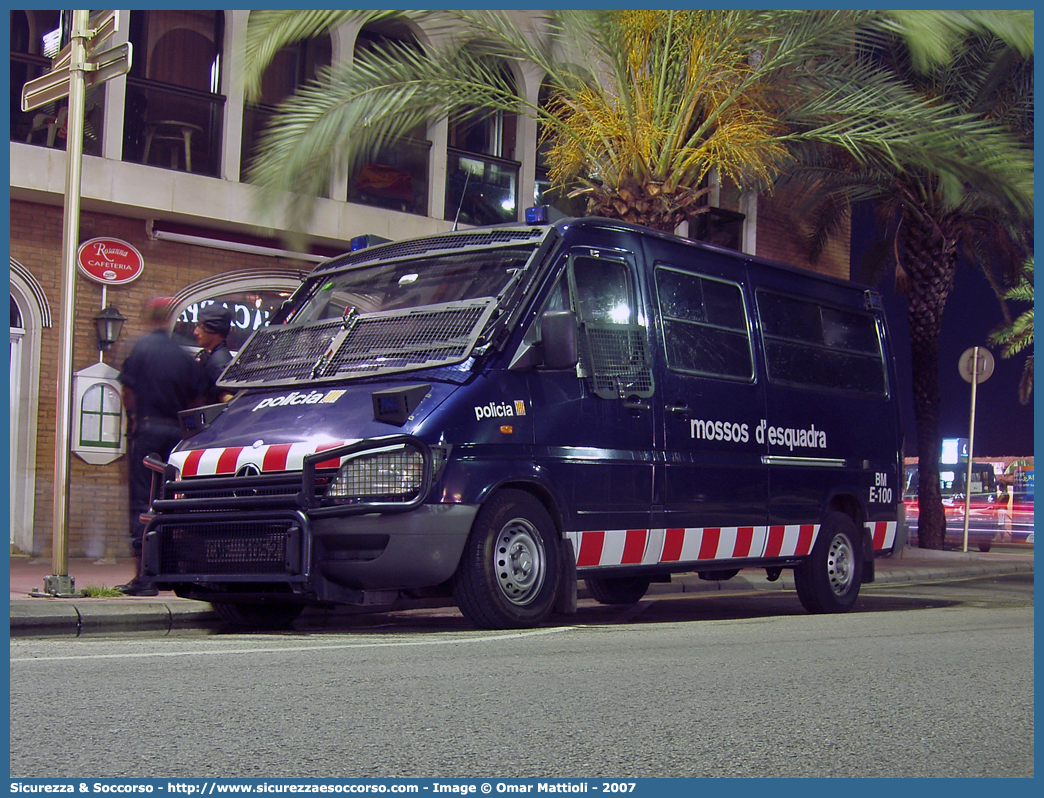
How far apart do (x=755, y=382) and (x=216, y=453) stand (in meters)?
4.13

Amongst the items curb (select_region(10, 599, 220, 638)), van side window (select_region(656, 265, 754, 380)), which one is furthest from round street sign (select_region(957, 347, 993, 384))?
curb (select_region(10, 599, 220, 638))

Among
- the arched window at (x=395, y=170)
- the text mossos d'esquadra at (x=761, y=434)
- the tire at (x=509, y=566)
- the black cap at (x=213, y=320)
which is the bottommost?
the tire at (x=509, y=566)

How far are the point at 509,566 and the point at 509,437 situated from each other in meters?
0.76

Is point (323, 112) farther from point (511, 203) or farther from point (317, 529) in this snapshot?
point (317, 529)

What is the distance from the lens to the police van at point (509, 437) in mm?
7395

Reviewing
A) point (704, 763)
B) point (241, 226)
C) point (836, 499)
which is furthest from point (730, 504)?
point (241, 226)

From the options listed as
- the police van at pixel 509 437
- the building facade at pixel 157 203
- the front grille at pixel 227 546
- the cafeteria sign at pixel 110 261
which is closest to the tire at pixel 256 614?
the police van at pixel 509 437

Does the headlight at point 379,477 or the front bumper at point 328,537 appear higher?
the headlight at point 379,477

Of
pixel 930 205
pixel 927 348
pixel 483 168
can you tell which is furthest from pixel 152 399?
pixel 927 348

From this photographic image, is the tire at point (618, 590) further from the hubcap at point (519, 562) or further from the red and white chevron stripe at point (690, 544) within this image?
the hubcap at point (519, 562)

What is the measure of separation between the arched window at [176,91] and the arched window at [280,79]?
0.42 meters

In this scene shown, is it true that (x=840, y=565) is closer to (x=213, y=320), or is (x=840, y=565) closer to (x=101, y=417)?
(x=213, y=320)

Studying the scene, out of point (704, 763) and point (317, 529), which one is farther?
point (317, 529)

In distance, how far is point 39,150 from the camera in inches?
542
